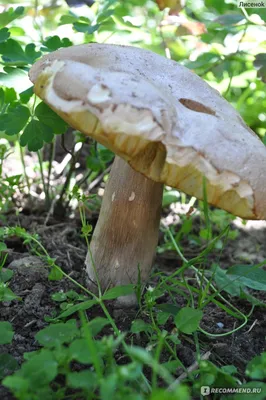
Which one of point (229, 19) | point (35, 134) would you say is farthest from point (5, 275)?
point (229, 19)

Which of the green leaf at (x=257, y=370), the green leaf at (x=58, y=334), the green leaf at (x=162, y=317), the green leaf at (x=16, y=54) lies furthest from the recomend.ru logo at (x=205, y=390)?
the green leaf at (x=16, y=54)

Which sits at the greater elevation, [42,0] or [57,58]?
[57,58]

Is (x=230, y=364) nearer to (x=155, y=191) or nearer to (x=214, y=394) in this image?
(x=214, y=394)

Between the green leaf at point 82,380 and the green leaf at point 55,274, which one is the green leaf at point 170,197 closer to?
the green leaf at point 55,274

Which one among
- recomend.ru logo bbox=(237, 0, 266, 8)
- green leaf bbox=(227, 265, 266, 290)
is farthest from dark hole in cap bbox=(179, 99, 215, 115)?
recomend.ru logo bbox=(237, 0, 266, 8)

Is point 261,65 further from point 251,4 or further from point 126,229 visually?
point 126,229

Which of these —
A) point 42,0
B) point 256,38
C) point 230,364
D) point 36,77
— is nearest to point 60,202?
point 36,77
